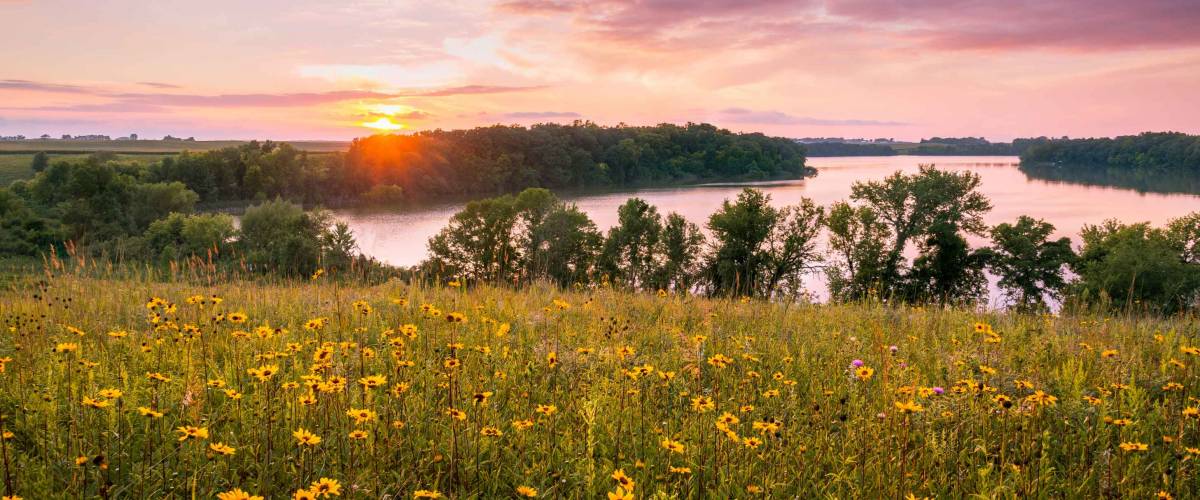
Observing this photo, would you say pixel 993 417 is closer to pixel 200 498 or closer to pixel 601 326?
pixel 601 326

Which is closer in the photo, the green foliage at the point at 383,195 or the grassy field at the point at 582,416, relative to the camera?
the grassy field at the point at 582,416

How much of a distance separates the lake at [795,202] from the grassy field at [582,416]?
115ft

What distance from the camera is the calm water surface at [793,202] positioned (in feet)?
167

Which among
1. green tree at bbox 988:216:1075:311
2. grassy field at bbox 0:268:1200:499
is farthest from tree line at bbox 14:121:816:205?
grassy field at bbox 0:268:1200:499

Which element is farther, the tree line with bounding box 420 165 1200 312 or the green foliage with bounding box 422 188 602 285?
the green foliage with bounding box 422 188 602 285

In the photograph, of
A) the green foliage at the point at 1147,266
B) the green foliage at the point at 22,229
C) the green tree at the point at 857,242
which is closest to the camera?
the green foliage at the point at 1147,266

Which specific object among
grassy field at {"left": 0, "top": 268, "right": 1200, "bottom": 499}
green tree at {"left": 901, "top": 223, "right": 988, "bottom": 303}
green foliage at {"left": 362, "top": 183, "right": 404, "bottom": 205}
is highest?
grassy field at {"left": 0, "top": 268, "right": 1200, "bottom": 499}

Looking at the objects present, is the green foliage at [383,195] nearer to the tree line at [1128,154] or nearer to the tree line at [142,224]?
the tree line at [142,224]

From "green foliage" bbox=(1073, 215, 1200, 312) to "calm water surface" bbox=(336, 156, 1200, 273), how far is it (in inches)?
606

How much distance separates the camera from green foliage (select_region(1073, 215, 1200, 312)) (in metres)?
27.3

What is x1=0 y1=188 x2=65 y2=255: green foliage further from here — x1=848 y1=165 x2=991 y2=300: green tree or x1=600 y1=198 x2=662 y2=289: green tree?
x1=848 y1=165 x2=991 y2=300: green tree

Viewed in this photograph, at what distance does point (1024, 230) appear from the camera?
113ft

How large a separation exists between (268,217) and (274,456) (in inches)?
1725

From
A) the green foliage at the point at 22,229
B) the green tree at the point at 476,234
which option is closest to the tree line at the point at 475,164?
the green foliage at the point at 22,229
